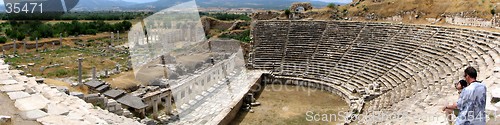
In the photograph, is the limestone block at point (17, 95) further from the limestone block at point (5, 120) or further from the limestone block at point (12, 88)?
the limestone block at point (5, 120)

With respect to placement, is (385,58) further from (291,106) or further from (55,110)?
(55,110)

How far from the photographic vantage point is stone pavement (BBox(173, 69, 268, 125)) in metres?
15.0

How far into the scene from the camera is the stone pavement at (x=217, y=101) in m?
15.0

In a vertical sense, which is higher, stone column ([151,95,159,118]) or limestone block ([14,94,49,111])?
limestone block ([14,94,49,111])

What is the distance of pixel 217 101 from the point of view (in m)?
17.6

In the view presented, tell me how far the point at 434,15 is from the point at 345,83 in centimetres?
944

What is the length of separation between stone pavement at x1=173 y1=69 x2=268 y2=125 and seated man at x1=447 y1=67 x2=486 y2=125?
959 cm

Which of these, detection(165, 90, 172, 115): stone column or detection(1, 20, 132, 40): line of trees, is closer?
detection(165, 90, 172, 115): stone column

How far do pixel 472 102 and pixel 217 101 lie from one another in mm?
13239

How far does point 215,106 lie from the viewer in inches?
659

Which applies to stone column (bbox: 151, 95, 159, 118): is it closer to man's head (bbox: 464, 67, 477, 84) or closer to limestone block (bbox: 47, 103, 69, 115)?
limestone block (bbox: 47, 103, 69, 115)

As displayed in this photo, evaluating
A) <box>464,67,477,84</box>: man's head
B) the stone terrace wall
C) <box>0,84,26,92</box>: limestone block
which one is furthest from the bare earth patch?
<box>464,67,477,84</box>: man's head

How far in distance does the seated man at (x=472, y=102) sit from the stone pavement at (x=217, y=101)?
31.5 ft

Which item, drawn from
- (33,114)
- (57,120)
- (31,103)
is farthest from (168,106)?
(57,120)
